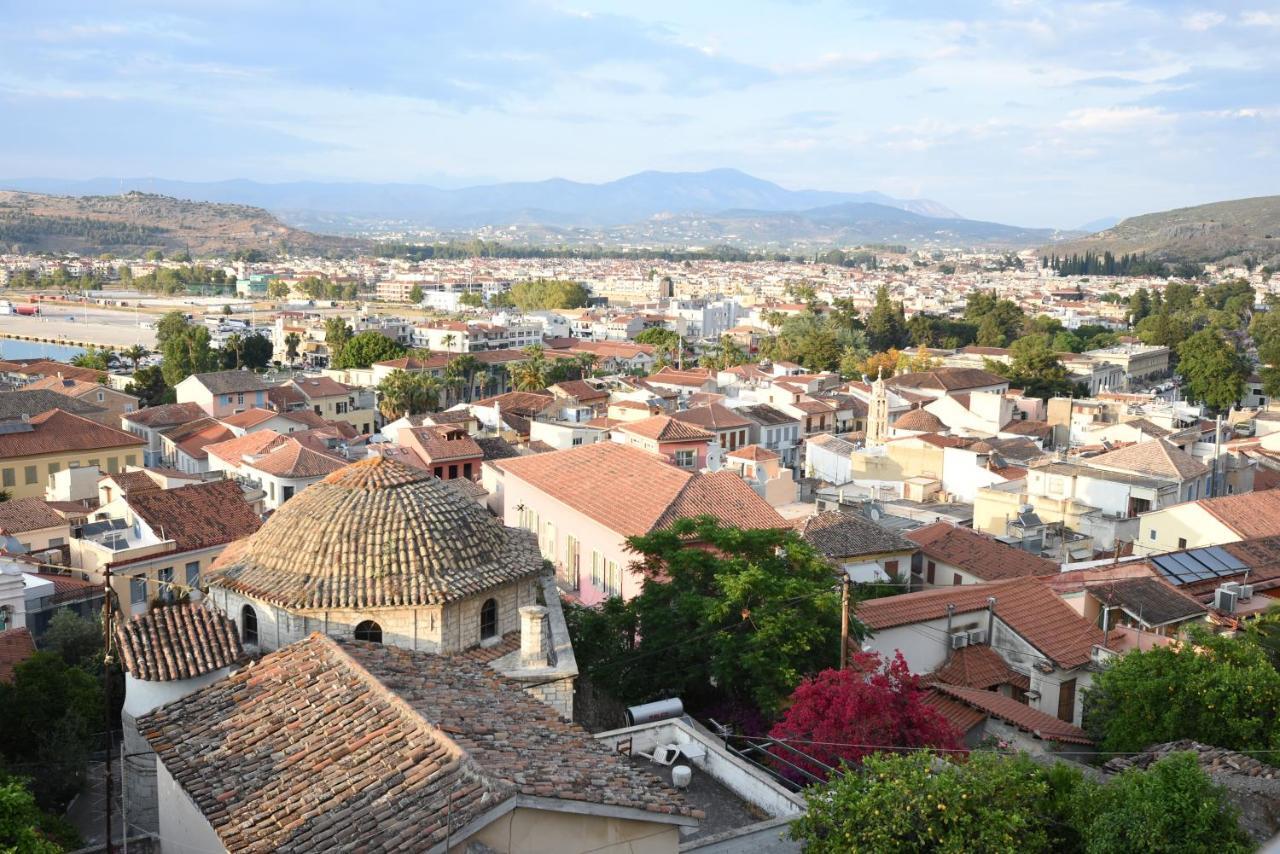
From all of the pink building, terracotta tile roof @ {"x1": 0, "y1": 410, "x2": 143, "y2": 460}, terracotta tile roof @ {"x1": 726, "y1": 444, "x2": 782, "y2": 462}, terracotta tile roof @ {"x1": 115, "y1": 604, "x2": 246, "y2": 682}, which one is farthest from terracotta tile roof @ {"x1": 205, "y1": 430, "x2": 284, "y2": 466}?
terracotta tile roof @ {"x1": 115, "y1": 604, "x2": 246, "y2": 682}

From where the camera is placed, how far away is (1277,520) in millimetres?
27125

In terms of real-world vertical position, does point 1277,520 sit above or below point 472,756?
below

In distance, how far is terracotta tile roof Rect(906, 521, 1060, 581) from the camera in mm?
25688

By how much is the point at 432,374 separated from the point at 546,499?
48.1m

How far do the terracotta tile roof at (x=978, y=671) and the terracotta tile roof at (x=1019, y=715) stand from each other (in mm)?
921

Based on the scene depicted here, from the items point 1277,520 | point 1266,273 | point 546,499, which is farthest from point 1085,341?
point 1266,273

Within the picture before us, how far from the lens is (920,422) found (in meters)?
53.7

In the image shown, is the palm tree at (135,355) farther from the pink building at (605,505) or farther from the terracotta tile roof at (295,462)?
the pink building at (605,505)

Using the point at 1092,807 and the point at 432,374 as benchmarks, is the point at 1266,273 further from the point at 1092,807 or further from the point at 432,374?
the point at 1092,807

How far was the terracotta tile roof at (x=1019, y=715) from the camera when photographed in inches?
641

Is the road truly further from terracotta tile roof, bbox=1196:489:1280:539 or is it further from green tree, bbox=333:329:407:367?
terracotta tile roof, bbox=1196:489:1280:539

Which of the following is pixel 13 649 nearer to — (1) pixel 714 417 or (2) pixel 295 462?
(2) pixel 295 462

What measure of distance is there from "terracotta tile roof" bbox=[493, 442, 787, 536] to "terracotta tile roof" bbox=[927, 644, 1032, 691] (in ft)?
19.5

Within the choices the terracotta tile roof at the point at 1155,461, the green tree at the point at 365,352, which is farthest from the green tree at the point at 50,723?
the green tree at the point at 365,352
